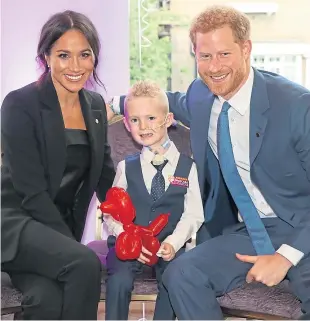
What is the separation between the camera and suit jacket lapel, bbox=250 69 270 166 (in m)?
2.35

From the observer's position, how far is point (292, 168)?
7.72 ft

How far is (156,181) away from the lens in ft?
8.16

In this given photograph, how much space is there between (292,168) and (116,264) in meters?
0.78

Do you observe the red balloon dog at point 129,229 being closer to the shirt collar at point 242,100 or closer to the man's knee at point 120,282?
the man's knee at point 120,282

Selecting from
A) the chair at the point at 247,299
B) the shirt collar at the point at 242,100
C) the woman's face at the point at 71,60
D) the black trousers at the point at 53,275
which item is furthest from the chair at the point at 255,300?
the woman's face at the point at 71,60

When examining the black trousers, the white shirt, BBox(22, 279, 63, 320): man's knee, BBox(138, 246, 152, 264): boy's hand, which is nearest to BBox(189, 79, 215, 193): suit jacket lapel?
the white shirt

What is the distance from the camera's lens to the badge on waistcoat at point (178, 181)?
8.14 feet

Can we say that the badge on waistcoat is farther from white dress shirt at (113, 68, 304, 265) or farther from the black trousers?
the black trousers

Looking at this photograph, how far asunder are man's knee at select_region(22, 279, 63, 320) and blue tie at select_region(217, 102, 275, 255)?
30.2 inches

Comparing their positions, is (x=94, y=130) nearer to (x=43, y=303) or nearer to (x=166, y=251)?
(x=166, y=251)

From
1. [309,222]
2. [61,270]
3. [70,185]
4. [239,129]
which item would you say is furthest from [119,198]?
[309,222]

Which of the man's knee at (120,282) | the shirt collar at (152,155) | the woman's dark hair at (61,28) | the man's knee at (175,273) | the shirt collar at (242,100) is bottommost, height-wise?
the man's knee at (120,282)

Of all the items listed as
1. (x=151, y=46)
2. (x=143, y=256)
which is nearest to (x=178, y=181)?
(x=143, y=256)

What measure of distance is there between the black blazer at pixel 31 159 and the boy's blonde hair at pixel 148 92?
0.79 ft
